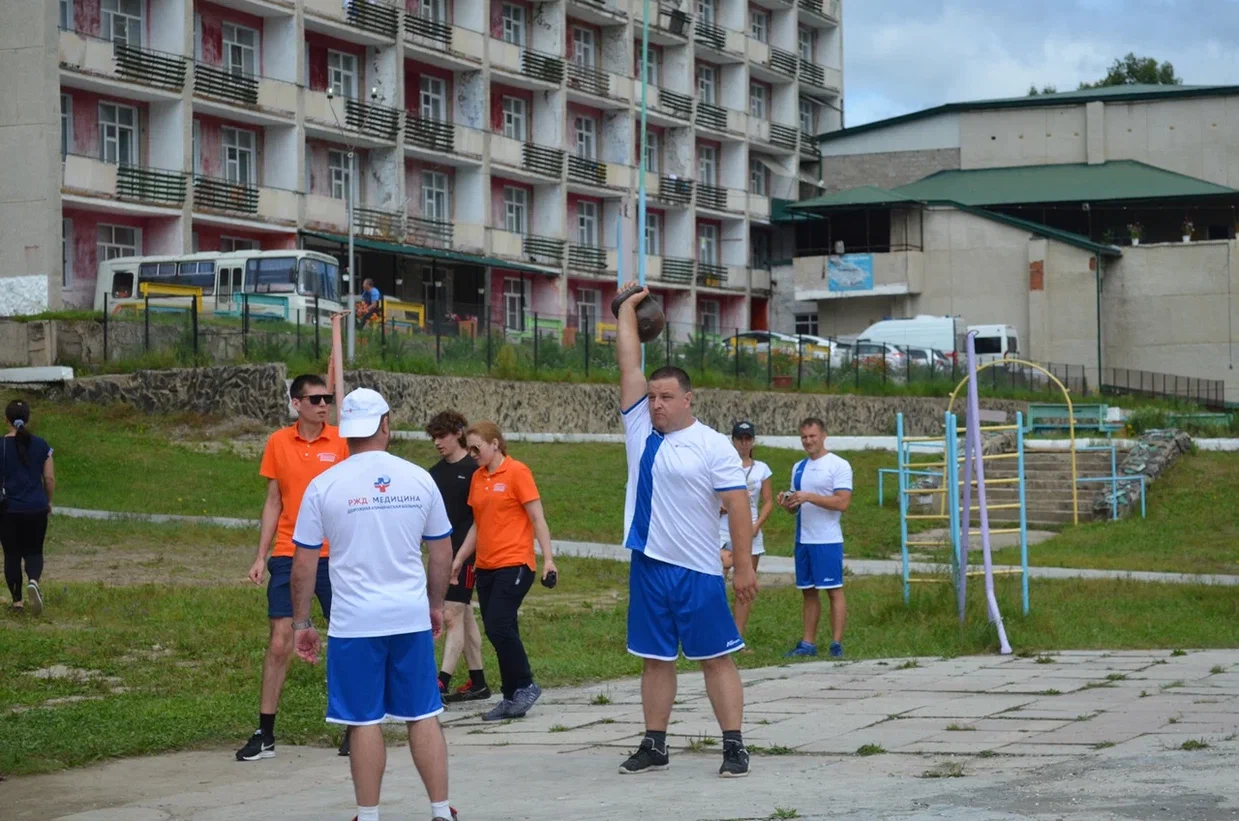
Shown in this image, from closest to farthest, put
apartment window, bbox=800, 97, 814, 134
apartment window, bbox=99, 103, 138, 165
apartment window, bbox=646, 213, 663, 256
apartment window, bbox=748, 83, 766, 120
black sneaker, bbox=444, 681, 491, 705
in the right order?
black sneaker, bbox=444, 681, 491, 705, apartment window, bbox=99, 103, 138, 165, apartment window, bbox=646, 213, 663, 256, apartment window, bbox=748, 83, 766, 120, apartment window, bbox=800, 97, 814, 134

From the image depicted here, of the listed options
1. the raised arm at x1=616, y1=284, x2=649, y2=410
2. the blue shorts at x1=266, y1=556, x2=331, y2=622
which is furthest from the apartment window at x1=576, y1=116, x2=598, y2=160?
the raised arm at x1=616, y1=284, x2=649, y2=410

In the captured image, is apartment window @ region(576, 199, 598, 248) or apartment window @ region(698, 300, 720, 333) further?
apartment window @ region(698, 300, 720, 333)

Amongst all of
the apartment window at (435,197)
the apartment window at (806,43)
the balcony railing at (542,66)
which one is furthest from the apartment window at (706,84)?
the apartment window at (435,197)

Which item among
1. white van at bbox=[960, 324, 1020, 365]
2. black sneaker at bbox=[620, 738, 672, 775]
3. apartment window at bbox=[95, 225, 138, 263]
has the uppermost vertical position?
apartment window at bbox=[95, 225, 138, 263]

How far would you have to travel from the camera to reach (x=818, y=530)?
44.8ft

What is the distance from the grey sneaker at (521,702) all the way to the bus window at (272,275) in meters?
31.2

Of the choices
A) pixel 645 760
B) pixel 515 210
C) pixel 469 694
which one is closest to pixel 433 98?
pixel 515 210

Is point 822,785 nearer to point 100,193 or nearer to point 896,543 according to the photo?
point 896,543

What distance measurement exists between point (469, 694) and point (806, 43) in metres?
64.9

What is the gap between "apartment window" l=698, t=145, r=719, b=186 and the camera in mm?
67125

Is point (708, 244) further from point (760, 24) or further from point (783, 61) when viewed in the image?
point (760, 24)

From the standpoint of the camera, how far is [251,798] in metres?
8.12

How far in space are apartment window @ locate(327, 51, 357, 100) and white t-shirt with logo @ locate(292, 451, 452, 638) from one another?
44.9 m

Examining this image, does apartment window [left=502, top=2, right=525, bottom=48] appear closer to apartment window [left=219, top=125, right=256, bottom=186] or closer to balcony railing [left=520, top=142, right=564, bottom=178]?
balcony railing [left=520, top=142, right=564, bottom=178]
